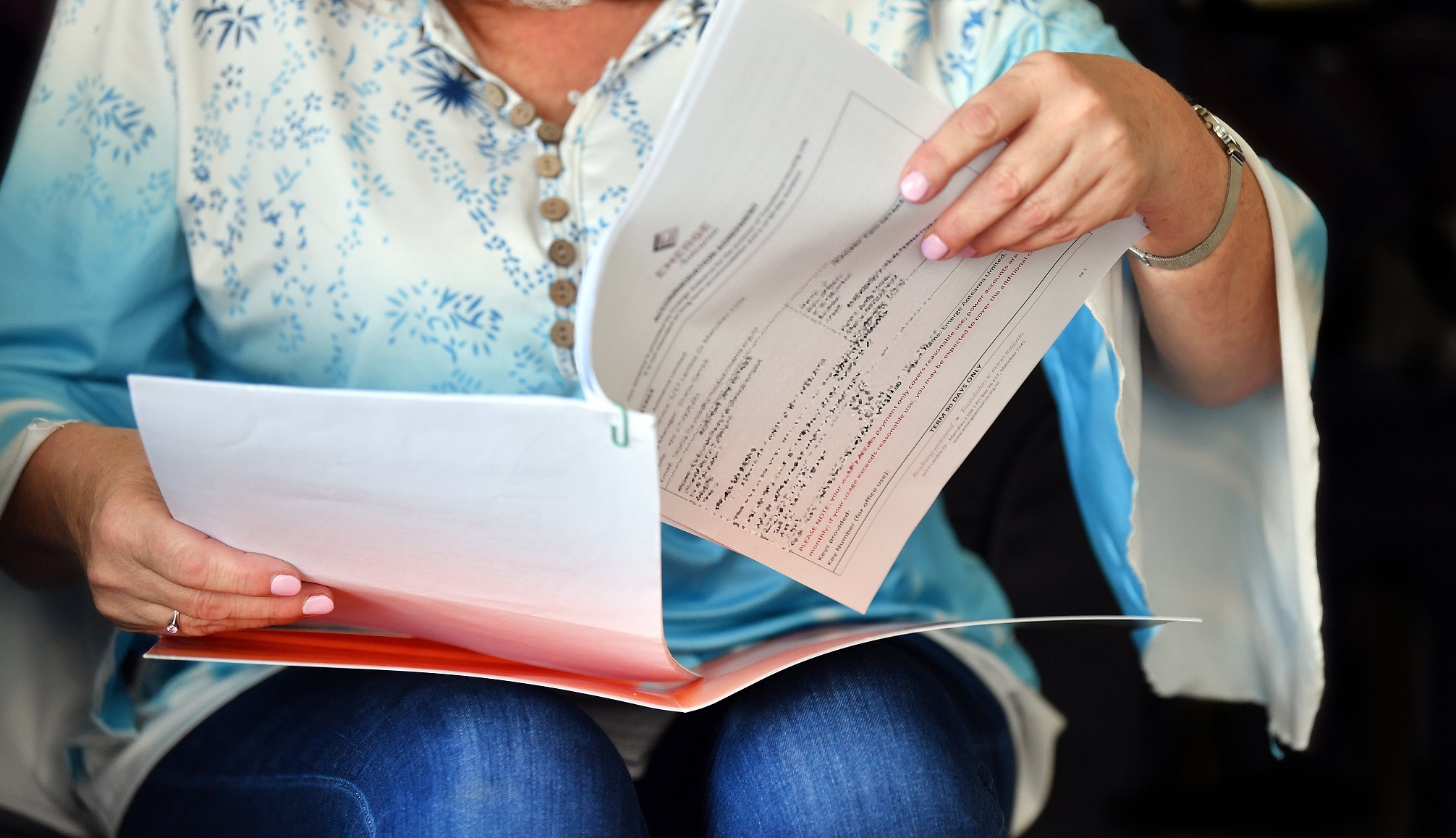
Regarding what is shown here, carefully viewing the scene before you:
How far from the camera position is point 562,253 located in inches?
29.1

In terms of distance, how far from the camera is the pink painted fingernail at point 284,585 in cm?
55

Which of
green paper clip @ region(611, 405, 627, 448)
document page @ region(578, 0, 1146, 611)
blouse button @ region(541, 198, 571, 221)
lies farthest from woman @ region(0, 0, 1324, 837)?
green paper clip @ region(611, 405, 627, 448)

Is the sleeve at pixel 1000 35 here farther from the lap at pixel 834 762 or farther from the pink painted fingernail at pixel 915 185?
the lap at pixel 834 762

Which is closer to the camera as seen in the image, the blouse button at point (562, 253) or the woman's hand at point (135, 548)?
the woman's hand at point (135, 548)

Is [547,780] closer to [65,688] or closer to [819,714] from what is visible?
[819,714]

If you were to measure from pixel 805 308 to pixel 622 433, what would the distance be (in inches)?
5.6

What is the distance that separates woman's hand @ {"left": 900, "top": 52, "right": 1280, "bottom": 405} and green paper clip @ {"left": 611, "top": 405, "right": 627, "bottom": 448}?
18 cm

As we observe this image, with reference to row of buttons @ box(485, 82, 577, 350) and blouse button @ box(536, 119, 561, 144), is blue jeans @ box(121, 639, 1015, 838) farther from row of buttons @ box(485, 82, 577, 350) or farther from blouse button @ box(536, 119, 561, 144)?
blouse button @ box(536, 119, 561, 144)

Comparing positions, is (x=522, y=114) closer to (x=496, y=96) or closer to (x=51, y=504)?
(x=496, y=96)

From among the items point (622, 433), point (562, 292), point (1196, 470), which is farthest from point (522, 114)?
point (1196, 470)

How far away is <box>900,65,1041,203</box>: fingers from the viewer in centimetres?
50

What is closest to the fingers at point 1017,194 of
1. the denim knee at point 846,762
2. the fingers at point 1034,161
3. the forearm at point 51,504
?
the fingers at point 1034,161

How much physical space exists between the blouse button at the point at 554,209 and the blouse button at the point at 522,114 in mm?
58

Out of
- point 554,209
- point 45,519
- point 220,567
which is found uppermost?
point 554,209
